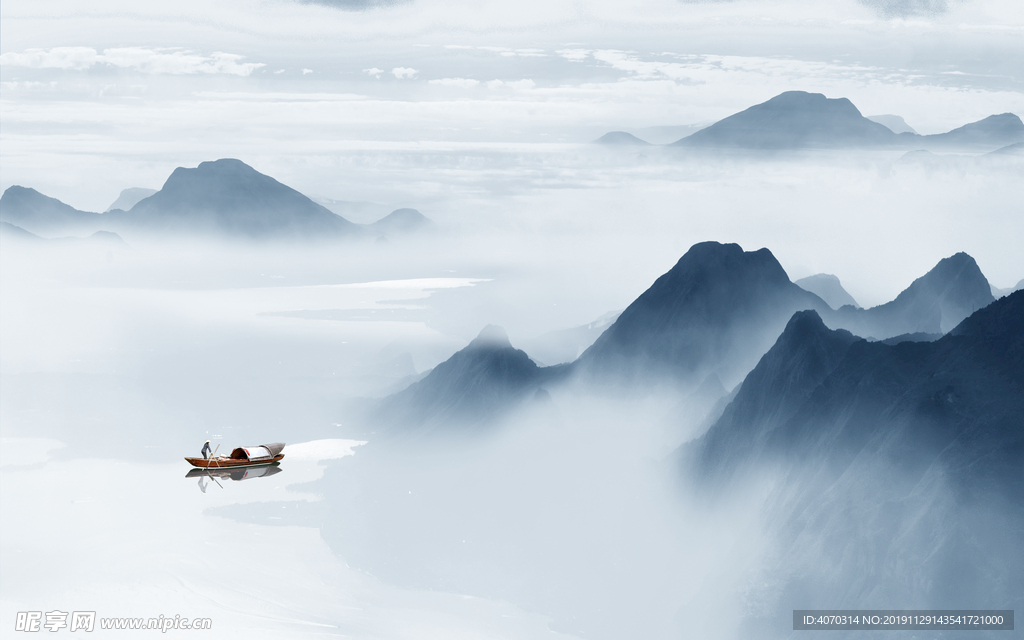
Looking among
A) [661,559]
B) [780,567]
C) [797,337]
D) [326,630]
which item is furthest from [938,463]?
[326,630]

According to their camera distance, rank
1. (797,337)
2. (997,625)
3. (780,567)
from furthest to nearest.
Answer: (797,337), (780,567), (997,625)

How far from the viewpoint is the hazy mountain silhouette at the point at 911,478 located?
13012 cm

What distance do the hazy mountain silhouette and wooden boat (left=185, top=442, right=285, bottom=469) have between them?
304 ft

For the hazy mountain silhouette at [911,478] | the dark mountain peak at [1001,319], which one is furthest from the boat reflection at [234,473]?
the dark mountain peak at [1001,319]

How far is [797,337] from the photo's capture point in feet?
615

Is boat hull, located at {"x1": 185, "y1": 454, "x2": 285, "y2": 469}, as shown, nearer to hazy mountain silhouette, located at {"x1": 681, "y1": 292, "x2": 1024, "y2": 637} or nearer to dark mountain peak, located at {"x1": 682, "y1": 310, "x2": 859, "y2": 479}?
hazy mountain silhouette, located at {"x1": 681, "y1": 292, "x2": 1024, "y2": 637}

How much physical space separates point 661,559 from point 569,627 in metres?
25.0

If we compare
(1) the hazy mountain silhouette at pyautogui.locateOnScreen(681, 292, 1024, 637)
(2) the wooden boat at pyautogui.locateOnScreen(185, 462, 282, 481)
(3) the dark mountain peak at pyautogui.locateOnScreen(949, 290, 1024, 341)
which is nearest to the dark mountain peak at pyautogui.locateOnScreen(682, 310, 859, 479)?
(1) the hazy mountain silhouette at pyautogui.locateOnScreen(681, 292, 1024, 637)

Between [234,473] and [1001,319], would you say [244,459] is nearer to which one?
[234,473]

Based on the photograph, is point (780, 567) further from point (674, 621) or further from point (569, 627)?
point (569, 627)

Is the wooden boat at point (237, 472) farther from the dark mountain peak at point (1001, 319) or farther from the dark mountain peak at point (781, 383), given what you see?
the dark mountain peak at point (781, 383)

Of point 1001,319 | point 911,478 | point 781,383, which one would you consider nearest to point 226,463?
point 911,478

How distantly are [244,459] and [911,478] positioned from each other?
102 meters

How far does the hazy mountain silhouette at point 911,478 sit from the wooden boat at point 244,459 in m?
92.8
